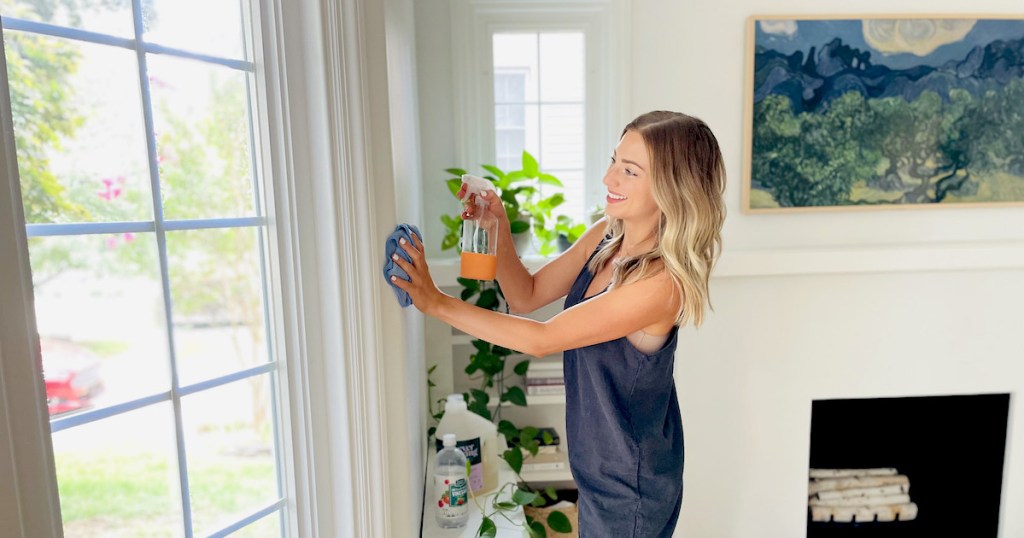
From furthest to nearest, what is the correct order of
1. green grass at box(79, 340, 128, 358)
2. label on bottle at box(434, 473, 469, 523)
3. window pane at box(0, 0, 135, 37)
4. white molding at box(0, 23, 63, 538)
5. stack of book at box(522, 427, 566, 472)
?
1. stack of book at box(522, 427, 566, 472)
2. label on bottle at box(434, 473, 469, 523)
3. green grass at box(79, 340, 128, 358)
4. window pane at box(0, 0, 135, 37)
5. white molding at box(0, 23, 63, 538)

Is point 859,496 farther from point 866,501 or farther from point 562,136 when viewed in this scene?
point 562,136

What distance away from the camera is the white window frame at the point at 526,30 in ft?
6.68

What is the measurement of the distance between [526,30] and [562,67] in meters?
0.18

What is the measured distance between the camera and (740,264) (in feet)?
6.54

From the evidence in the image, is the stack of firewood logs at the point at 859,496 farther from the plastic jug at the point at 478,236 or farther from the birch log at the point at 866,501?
the plastic jug at the point at 478,236

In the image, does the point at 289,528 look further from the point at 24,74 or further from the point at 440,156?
the point at 440,156

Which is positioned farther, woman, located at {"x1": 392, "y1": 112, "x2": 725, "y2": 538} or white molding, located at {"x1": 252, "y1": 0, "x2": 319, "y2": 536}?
woman, located at {"x1": 392, "y1": 112, "x2": 725, "y2": 538}

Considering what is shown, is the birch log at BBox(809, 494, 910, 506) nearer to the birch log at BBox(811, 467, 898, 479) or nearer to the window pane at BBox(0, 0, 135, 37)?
the birch log at BBox(811, 467, 898, 479)

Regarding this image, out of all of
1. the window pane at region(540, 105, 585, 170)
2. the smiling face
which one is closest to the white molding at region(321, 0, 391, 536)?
the smiling face

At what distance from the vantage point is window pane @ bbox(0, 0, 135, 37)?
0.66 metres

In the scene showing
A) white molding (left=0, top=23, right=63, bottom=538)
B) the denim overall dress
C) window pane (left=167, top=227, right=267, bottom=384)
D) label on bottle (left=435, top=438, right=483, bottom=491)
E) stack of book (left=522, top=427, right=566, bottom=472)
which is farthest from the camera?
stack of book (left=522, top=427, right=566, bottom=472)

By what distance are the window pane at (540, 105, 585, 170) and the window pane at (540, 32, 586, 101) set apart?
1.8 inches

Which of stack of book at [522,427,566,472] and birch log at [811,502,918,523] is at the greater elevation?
stack of book at [522,427,566,472]

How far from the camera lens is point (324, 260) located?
3.22 feet
